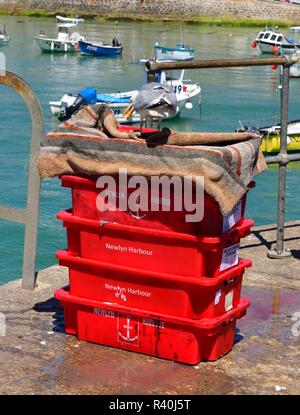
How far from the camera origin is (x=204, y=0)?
7938 centimetres

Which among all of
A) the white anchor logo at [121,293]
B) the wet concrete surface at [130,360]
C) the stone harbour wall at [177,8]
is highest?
the white anchor logo at [121,293]

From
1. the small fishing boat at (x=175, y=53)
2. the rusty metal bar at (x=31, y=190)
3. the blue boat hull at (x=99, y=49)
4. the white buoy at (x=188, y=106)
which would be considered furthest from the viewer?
the blue boat hull at (x=99, y=49)

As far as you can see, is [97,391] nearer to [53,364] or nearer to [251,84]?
[53,364]

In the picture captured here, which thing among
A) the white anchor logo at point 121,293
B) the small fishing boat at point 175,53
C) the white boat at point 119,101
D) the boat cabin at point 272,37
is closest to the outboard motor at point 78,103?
the white boat at point 119,101

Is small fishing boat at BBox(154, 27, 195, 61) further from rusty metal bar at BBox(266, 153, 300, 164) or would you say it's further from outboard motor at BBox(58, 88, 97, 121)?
rusty metal bar at BBox(266, 153, 300, 164)

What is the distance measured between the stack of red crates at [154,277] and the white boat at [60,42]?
53.3m

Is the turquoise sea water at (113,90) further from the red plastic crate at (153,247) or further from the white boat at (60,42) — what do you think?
the red plastic crate at (153,247)

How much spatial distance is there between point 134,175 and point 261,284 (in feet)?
6.66

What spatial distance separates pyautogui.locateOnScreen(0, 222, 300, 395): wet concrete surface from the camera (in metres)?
5.38

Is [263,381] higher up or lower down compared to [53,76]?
higher up

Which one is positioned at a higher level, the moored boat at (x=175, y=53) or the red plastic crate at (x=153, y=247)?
the red plastic crate at (x=153, y=247)

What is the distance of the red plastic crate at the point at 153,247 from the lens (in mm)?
5566

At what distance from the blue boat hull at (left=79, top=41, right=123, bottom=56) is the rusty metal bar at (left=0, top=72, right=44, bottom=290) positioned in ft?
172

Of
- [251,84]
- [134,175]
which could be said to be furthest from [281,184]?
[251,84]
